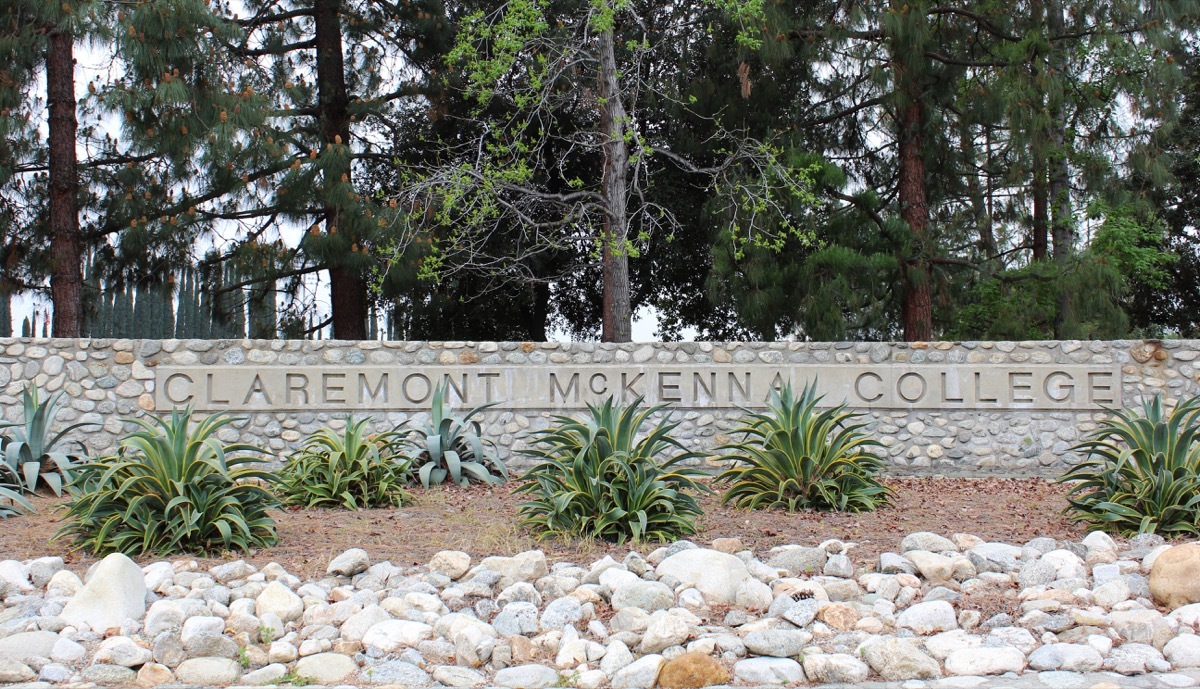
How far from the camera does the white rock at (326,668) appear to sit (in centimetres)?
422

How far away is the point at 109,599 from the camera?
15.5ft

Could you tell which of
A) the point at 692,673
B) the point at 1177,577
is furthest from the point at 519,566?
the point at 1177,577

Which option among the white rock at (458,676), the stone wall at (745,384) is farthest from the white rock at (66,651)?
the stone wall at (745,384)

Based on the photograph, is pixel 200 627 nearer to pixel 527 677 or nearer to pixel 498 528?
pixel 527 677

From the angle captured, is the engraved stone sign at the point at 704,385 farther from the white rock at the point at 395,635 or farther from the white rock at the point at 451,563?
the white rock at the point at 395,635

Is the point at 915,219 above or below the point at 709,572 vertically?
above

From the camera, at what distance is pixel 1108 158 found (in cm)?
1484

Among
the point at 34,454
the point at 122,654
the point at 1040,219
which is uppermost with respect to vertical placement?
the point at 1040,219

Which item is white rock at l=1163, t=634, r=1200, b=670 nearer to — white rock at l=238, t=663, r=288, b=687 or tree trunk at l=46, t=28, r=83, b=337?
white rock at l=238, t=663, r=288, b=687

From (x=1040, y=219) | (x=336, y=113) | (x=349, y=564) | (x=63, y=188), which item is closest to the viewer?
(x=349, y=564)

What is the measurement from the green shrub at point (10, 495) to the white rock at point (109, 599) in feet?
8.21

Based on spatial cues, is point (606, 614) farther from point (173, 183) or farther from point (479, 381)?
point (173, 183)

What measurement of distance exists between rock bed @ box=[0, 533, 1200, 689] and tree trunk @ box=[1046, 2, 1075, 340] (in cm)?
885

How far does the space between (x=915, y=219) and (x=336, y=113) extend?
28.0 ft
